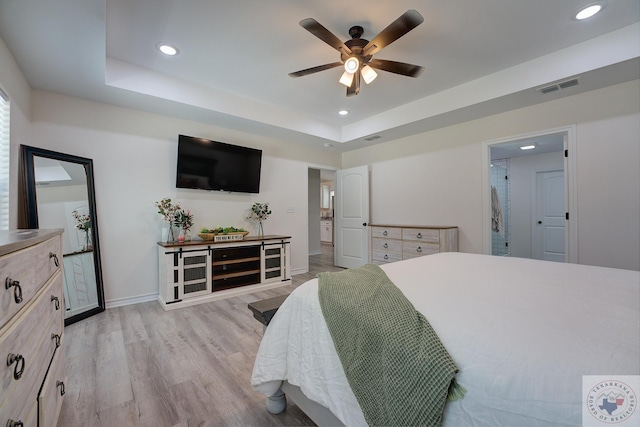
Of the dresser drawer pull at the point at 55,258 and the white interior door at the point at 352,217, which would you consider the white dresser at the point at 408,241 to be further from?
the dresser drawer pull at the point at 55,258

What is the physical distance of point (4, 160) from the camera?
6.91 feet

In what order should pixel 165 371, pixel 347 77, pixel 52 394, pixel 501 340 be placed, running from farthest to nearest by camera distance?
pixel 347 77
pixel 165 371
pixel 52 394
pixel 501 340

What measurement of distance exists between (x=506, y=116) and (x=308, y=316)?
12.1 ft

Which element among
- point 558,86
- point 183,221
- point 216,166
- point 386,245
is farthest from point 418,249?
point 183,221

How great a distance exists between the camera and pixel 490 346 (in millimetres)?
765

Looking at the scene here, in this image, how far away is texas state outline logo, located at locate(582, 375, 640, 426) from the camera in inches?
23.0

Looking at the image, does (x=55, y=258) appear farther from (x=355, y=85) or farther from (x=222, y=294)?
(x=355, y=85)

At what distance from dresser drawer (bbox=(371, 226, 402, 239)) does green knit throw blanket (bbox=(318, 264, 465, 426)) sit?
117 inches

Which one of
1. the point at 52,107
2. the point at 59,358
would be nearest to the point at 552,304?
the point at 59,358

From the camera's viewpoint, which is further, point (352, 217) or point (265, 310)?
point (352, 217)

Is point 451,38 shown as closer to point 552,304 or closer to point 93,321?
point 552,304

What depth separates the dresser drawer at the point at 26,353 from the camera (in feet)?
2.33

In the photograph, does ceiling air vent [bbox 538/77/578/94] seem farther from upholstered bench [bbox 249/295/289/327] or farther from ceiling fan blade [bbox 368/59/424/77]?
upholstered bench [bbox 249/295/289/327]

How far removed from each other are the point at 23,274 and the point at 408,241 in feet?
12.6
